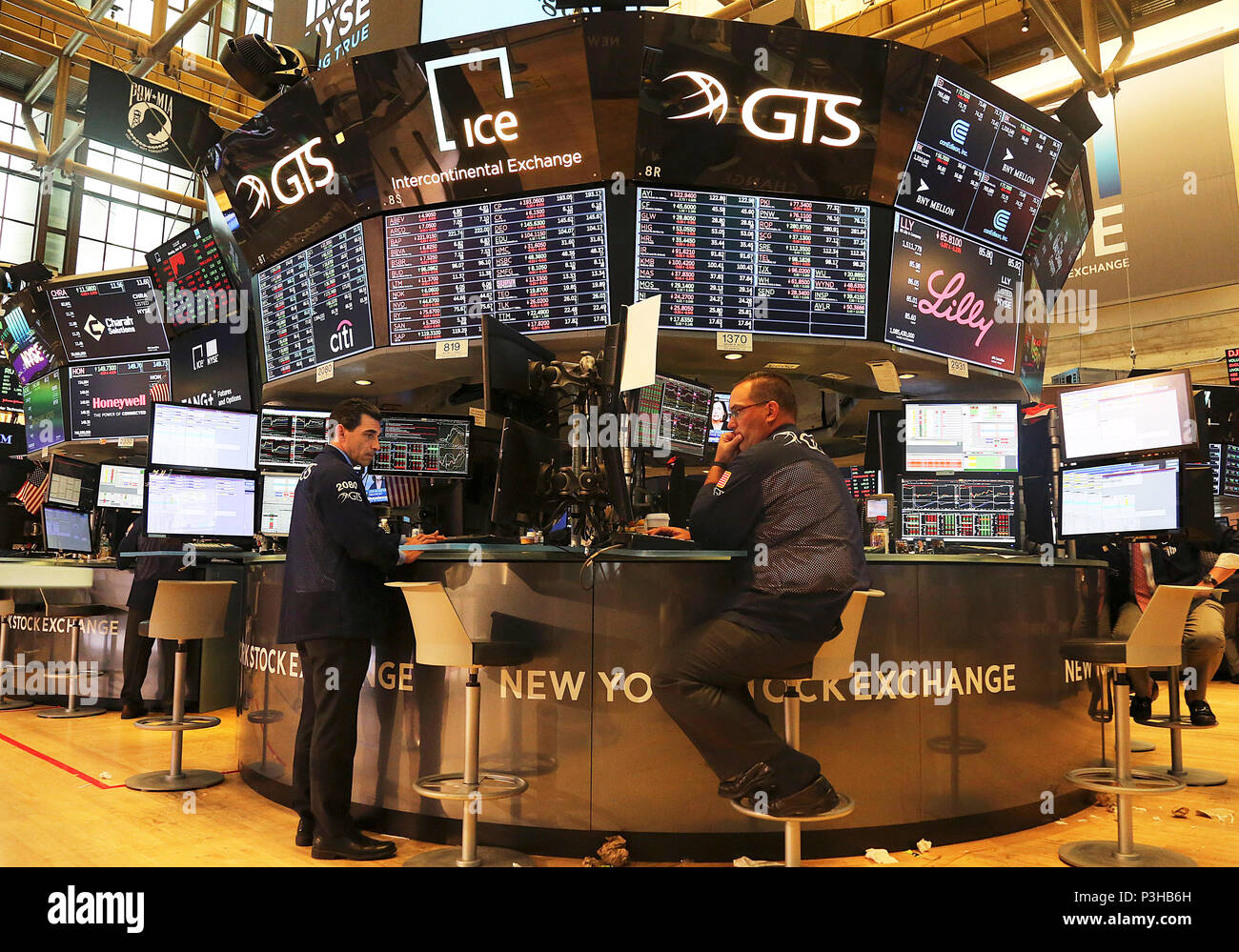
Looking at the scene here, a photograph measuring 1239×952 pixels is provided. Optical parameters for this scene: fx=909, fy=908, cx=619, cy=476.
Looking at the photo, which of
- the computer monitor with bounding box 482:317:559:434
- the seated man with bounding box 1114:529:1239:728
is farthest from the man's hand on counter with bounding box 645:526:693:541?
A: the seated man with bounding box 1114:529:1239:728

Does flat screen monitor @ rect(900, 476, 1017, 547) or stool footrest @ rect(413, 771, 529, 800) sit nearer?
stool footrest @ rect(413, 771, 529, 800)

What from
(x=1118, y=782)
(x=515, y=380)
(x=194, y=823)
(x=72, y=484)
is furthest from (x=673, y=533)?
(x=72, y=484)

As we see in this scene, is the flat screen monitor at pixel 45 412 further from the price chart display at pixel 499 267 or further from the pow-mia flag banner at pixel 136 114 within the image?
the price chart display at pixel 499 267

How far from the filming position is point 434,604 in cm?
300

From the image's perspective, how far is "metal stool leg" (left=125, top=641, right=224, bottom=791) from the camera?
4.16 meters

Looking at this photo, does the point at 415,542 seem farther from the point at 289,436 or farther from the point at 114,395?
the point at 114,395

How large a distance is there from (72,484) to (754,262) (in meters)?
6.18

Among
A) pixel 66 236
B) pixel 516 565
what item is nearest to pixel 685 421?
pixel 516 565

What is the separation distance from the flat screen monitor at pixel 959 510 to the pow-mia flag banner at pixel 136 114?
5840 mm

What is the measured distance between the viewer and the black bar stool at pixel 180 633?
422 centimetres

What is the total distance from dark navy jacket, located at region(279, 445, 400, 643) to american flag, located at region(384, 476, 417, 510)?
96.6 inches

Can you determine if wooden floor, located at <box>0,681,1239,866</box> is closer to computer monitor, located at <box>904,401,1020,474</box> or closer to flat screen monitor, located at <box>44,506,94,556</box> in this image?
computer monitor, located at <box>904,401,1020,474</box>

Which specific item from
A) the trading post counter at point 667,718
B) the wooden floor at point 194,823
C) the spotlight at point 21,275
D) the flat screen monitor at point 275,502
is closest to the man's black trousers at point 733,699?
the trading post counter at point 667,718
